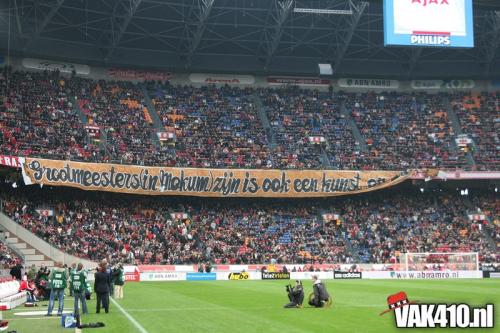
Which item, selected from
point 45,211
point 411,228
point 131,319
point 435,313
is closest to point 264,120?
point 411,228

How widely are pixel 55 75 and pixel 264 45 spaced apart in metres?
21.1

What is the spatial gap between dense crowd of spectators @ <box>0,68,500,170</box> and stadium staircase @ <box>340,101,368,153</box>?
29 centimetres

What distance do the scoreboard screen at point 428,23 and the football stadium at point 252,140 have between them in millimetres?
99

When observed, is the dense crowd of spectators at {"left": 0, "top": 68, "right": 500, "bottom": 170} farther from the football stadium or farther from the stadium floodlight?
the stadium floodlight

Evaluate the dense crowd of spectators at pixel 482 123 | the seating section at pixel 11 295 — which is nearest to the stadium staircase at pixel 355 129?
the dense crowd of spectators at pixel 482 123

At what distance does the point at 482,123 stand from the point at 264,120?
917 inches

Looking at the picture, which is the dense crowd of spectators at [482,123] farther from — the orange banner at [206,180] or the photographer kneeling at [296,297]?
the photographer kneeling at [296,297]

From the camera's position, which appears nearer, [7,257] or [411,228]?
[7,257]

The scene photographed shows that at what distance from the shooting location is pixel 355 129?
244ft

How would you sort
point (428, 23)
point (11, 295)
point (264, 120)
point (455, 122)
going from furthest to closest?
point (455, 122)
point (264, 120)
point (428, 23)
point (11, 295)

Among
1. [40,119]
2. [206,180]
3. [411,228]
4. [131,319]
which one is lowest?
[131,319]

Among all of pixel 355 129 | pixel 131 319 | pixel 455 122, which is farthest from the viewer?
pixel 455 122

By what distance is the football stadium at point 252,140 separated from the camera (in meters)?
57.2

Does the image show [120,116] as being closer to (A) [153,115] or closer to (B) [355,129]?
(A) [153,115]
